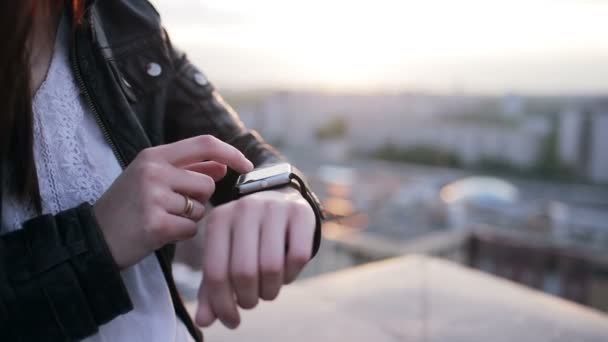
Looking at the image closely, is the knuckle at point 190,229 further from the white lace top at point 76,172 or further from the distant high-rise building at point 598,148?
the distant high-rise building at point 598,148

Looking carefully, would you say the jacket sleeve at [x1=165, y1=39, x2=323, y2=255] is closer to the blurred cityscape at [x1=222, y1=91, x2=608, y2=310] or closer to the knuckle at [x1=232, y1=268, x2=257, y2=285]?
the knuckle at [x1=232, y1=268, x2=257, y2=285]

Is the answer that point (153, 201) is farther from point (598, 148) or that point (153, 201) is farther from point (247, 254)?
point (598, 148)

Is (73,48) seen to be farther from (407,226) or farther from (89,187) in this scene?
(407,226)

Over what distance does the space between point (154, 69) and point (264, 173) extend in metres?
0.22

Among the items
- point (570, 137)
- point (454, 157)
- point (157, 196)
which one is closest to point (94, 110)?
point (157, 196)

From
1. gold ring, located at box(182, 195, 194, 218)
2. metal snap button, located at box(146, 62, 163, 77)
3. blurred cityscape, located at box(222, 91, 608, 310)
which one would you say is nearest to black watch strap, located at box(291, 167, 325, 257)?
gold ring, located at box(182, 195, 194, 218)

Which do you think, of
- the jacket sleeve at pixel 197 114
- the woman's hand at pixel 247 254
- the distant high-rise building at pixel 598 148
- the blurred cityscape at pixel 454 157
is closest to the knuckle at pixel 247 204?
the woman's hand at pixel 247 254

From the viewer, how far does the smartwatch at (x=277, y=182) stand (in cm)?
46

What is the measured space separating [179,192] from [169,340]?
182mm

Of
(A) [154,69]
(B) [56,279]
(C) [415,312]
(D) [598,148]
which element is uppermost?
(A) [154,69]

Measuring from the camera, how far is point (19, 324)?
1.37 feet

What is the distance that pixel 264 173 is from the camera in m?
0.49

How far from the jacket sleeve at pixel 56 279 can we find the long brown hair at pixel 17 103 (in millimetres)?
52

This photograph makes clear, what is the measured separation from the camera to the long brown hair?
1.41ft
